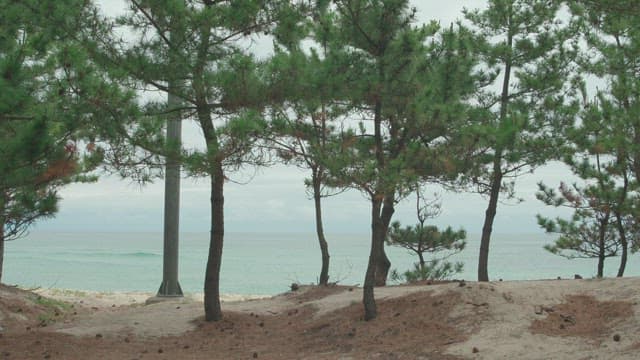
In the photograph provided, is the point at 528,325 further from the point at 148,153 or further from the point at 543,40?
the point at 543,40

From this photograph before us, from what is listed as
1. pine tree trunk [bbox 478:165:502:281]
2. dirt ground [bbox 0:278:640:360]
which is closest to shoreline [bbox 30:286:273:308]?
dirt ground [bbox 0:278:640:360]

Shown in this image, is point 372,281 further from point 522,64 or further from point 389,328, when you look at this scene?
point 522,64

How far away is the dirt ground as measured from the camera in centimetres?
807

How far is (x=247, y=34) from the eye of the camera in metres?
10.5

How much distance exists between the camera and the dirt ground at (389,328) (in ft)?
26.5

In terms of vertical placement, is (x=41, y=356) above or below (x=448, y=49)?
below

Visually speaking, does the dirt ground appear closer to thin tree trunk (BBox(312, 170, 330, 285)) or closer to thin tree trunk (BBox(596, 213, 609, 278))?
thin tree trunk (BBox(312, 170, 330, 285))

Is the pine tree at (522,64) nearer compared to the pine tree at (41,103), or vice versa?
the pine tree at (41,103)

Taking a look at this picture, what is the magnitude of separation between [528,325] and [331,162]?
10.2ft

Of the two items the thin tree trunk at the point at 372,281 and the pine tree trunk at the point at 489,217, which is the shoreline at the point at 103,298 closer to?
the pine tree trunk at the point at 489,217

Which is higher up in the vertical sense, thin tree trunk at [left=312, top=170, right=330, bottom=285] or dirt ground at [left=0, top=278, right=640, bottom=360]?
thin tree trunk at [left=312, top=170, right=330, bottom=285]

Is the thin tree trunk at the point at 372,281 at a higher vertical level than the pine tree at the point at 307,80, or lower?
lower

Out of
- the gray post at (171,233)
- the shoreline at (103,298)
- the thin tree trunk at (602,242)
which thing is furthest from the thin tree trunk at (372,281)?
the thin tree trunk at (602,242)

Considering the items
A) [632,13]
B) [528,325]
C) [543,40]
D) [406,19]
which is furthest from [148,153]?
[543,40]
